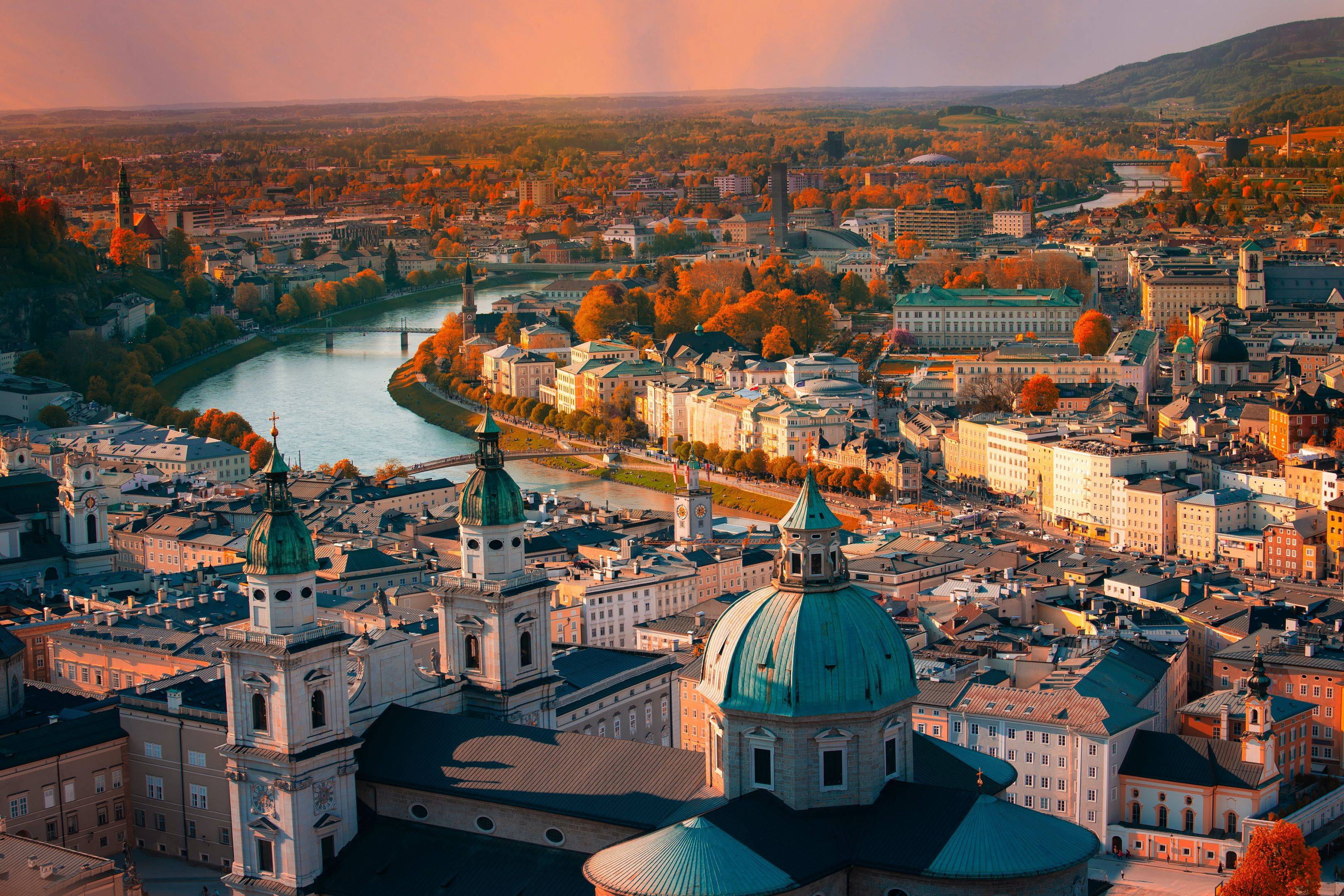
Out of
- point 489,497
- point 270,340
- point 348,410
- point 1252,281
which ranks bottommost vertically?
point 348,410

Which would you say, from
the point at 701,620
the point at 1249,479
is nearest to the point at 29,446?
the point at 701,620

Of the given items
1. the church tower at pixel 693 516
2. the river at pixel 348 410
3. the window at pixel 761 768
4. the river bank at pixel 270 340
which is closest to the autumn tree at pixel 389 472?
the river at pixel 348 410

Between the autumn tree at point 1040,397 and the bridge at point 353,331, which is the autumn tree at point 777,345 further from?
the bridge at point 353,331

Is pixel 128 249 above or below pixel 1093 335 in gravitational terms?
above

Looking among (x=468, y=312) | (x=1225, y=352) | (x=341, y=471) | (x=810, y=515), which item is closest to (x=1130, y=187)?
(x=468, y=312)

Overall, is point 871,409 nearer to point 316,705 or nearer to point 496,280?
point 316,705

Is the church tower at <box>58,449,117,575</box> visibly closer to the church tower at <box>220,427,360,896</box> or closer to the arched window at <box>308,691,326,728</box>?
the church tower at <box>220,427,360,896</box>

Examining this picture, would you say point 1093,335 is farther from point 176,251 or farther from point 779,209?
→ point 176,251
